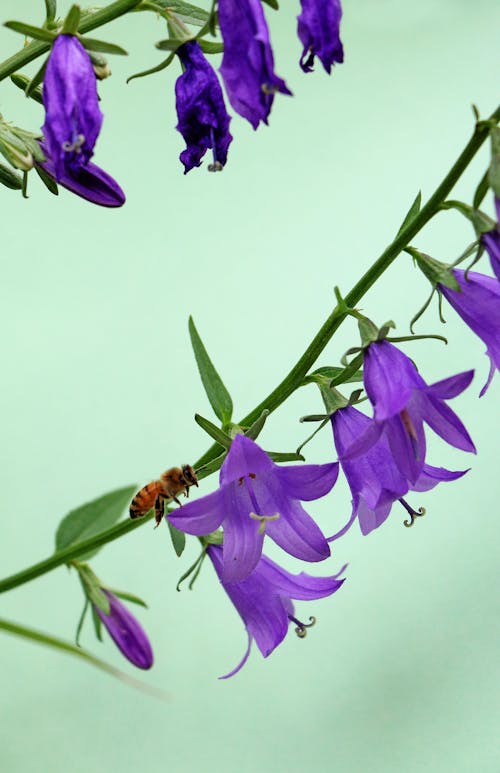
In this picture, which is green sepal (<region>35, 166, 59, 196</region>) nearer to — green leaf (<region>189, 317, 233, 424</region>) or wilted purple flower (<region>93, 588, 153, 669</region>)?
green leaf (<region>189, 317, 233, 424</region>)

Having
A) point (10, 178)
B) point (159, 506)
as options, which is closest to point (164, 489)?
point (159, 506)

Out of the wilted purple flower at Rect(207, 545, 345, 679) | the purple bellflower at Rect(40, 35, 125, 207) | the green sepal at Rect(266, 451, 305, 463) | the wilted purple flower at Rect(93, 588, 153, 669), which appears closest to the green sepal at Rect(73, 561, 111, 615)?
the wilted purple flower at Rect(93, 588, 153, 669)

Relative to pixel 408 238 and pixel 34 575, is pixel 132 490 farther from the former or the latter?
pixel 408 238

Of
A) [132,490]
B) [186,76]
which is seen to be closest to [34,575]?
[132,490]

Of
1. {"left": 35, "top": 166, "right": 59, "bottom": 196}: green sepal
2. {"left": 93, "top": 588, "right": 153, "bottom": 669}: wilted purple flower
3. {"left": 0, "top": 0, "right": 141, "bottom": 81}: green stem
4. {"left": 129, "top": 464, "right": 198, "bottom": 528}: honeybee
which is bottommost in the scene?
{"left": 93, "top": 588, "right": 153, "bottom": 669}: wilted purple flower

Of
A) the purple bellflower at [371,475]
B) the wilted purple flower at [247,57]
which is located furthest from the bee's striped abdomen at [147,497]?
the wilted purple flower at [247,57]

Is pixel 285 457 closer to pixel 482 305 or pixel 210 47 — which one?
pixel 482 305

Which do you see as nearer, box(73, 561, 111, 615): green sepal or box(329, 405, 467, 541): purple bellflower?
box(329, 405, 467, 541): purple bellflower
